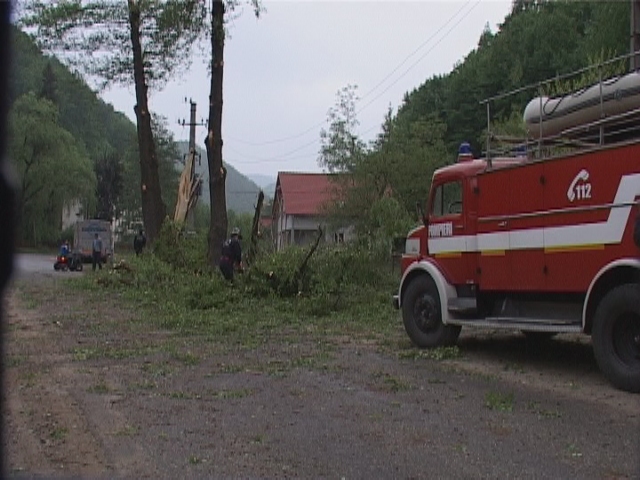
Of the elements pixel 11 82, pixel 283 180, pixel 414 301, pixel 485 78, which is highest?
pixel 485 78

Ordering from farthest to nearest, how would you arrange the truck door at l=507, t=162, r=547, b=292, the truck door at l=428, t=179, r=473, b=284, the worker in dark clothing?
the worker in dark clothing, the truck door at l=428, t=179, r=473, b=284, the truck door at l=507, t=162, r=547, b=292

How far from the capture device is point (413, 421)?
23.2 feet

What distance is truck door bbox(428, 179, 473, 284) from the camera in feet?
36.8

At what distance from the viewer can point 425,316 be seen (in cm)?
1183

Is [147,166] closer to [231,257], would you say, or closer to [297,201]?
[231,257]

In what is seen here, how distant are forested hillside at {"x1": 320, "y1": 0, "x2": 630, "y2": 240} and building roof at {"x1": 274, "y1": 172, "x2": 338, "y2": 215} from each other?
9.22 m

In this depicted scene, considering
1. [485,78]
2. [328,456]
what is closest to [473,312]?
[328,456]

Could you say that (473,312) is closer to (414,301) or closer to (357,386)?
(414,301)

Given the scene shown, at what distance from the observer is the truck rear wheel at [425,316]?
11.6 m

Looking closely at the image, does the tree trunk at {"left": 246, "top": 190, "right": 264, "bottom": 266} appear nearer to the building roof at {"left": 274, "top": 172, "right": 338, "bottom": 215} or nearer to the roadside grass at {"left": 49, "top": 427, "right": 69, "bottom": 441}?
the roadside grass at {"left": 49, "top": 427, "right": 69, "bottom": 441}

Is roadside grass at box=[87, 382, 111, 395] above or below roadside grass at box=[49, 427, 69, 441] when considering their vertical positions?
below

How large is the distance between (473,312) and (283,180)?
5382 cm

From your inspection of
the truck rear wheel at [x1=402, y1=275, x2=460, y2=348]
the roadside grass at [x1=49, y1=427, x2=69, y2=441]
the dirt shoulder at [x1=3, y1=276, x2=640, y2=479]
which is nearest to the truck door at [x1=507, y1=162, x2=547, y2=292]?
the dirt shoulder at [x1=3, y1=276, x2=640, y2=479]

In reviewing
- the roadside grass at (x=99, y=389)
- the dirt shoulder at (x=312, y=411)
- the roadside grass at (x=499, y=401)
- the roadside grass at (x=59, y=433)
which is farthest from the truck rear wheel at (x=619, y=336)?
the roadside grass at (x=59, y=433)
